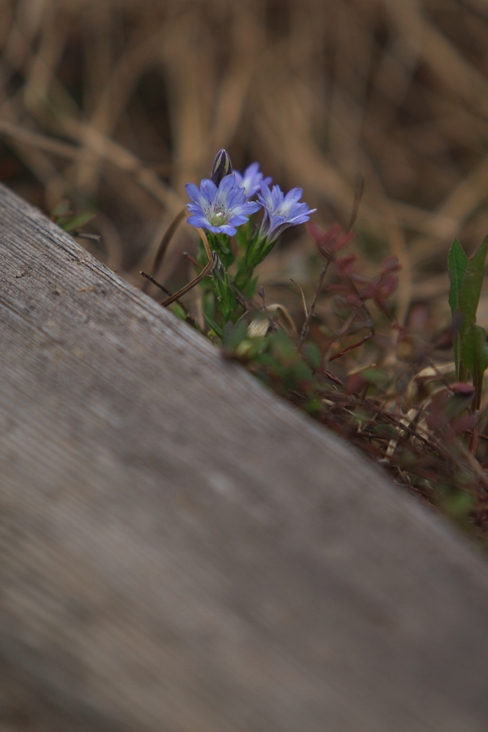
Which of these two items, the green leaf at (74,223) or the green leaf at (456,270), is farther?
the green leaf at (74,223)

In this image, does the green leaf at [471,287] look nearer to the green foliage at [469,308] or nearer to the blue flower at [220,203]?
the green foliage at [469,308]

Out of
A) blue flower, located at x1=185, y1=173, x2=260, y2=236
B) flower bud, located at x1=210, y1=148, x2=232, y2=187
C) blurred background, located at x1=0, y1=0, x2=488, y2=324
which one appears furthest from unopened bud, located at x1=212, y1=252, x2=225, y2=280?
blurred background, located at x1=0, y1=0, x2=488, y2=324

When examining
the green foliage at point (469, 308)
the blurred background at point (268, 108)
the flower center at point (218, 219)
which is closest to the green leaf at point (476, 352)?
the green foliage at point (469, 308)

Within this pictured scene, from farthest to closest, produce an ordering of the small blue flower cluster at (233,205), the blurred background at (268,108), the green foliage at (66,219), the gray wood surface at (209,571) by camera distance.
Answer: the blurred background at (268,108)
the green foliage at (66,219)
the small blue flower cluster at (233,205)
the gray wood surface at (209,571)

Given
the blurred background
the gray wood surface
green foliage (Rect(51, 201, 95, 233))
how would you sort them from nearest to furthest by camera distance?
the gray wood surface < green foliage (Rect(51, 201, 95, 233)) < the blurred background

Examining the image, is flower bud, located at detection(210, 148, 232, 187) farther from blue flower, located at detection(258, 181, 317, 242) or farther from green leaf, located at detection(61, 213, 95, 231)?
green leaf, located at detection(61, 213, 95, 231)

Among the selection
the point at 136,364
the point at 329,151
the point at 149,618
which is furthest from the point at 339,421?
the point at 329,151

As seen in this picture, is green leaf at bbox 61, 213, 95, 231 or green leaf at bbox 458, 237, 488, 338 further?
green leaf at bbox 61, 213, 95, 231
